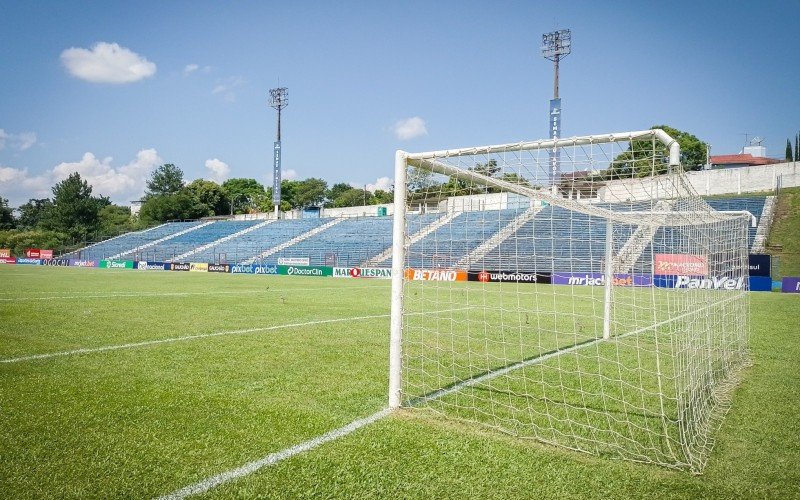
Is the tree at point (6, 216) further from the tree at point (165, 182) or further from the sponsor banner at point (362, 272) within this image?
the sponsor banner at point (362, 272)

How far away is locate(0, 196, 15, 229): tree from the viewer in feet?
259

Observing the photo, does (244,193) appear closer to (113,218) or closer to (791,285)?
(113,218)

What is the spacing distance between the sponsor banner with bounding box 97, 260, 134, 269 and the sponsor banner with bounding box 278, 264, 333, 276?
15625 millimetres

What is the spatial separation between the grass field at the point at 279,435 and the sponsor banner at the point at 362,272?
2301 cm

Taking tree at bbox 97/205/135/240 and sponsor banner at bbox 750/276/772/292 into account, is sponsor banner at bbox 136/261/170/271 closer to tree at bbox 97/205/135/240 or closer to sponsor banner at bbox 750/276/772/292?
tree at bbox 97/205/135/240

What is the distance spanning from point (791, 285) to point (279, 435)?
27.0m

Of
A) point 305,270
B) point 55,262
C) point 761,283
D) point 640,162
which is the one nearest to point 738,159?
point 761,283

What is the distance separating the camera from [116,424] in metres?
3.53

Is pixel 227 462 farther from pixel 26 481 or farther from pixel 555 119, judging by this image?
pixel 555 119

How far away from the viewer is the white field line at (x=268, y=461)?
2.61 metres

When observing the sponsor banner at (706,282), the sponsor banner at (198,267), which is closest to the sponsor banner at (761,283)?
the sponsor banner at (706,282)

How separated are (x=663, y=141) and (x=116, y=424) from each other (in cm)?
441

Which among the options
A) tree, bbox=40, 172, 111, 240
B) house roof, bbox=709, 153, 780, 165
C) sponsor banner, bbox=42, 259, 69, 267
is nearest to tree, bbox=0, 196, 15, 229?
tree, bbox=40, 172, 111, 240

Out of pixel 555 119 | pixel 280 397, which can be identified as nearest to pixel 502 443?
pixel 280 397
